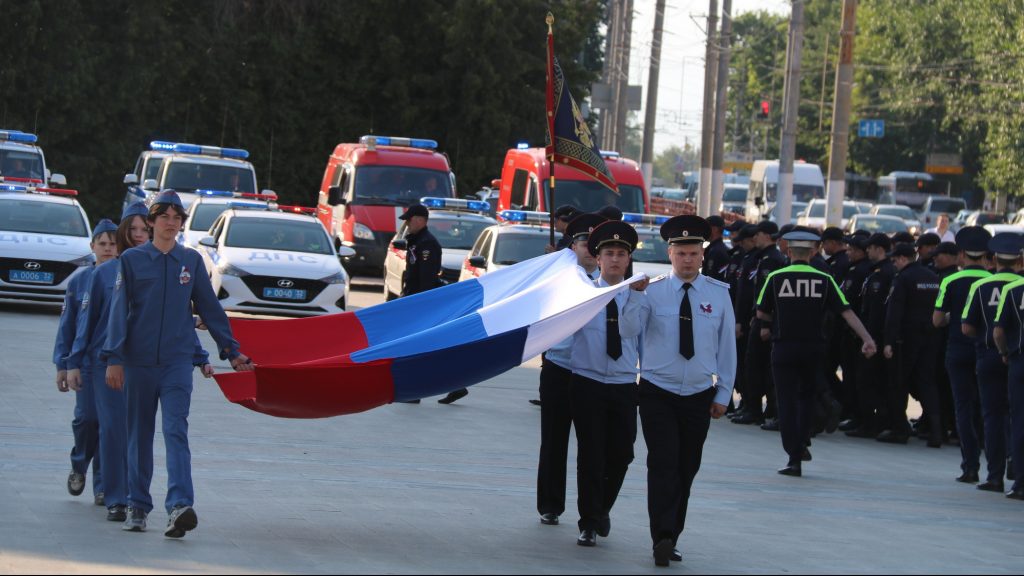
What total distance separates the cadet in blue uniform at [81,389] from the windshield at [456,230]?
57.8 feet

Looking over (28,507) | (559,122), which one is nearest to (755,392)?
(559,122)

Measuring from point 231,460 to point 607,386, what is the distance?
12.4 feet

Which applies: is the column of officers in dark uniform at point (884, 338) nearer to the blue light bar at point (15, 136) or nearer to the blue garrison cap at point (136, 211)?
the blue garrison cap at point (136, 211)

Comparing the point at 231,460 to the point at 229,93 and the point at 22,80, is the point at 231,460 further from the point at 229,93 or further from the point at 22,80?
the point at 229,93

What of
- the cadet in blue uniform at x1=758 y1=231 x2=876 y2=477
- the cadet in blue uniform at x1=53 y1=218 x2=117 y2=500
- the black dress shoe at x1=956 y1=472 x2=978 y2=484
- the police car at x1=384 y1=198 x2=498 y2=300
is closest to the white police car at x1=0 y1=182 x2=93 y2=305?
the police car at x1=384 y1=198 x2=498 y2=300

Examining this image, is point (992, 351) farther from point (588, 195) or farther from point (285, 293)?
point (588, 195)

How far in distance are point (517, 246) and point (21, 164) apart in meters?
14.8

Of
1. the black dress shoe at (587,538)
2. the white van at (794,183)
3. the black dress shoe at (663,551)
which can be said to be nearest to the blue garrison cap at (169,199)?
the black dress shoe at (587,538)

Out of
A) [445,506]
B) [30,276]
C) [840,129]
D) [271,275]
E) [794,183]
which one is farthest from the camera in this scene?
[794,183]

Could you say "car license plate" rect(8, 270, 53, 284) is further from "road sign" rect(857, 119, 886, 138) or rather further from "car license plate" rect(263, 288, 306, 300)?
"road sign" rect(857, 119, 886, 138)

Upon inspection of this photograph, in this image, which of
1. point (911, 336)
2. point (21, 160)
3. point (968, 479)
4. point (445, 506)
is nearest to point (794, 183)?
point (21, 160)

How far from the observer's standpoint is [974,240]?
47.2ft

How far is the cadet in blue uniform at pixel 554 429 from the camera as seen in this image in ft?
32.7

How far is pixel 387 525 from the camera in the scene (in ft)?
31.9
